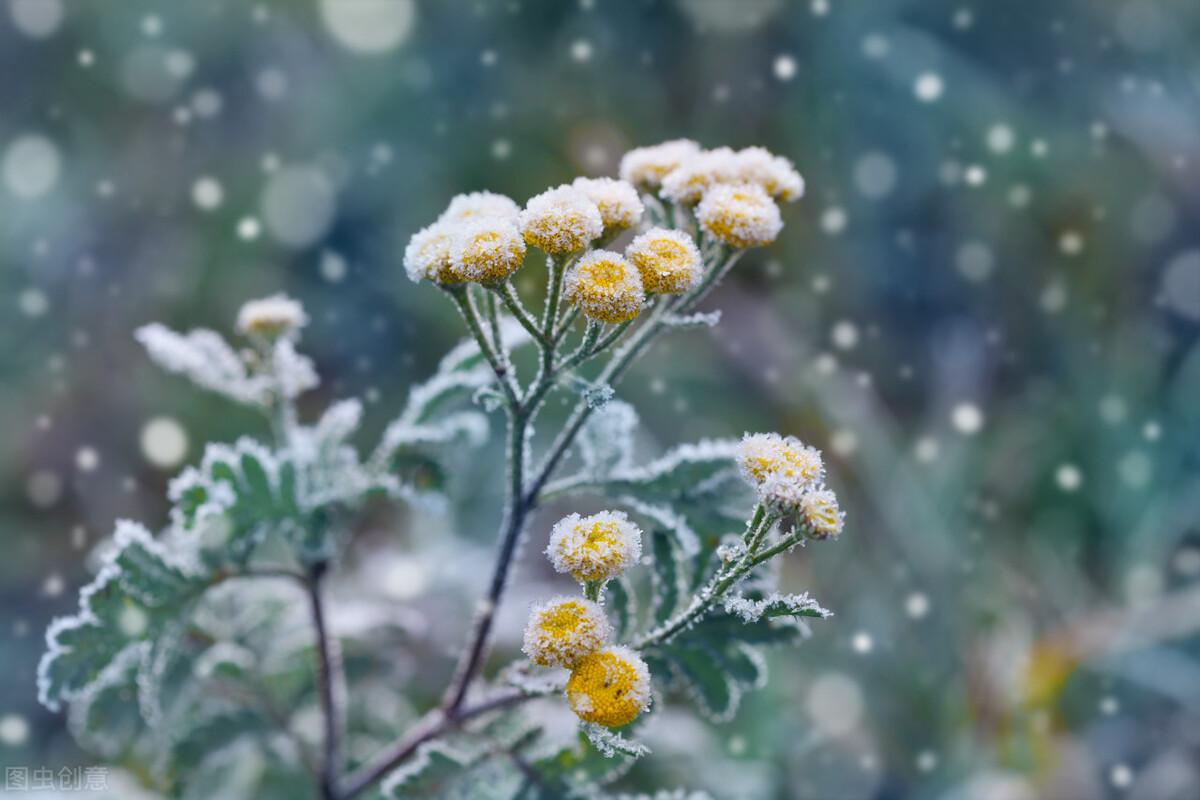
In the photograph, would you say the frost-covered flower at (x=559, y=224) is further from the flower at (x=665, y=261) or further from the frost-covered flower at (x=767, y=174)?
the frost-covered flower at (x=767, y=174)

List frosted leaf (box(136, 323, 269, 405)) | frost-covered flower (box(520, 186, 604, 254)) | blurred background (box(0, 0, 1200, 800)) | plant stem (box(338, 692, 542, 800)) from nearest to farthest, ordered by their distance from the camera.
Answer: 1. frost-covered flower (box(520, 186, 604, 254))
2. plant stem (box(338, 692, 542, 800))
3. frosted leaf (box(136, 323, 269, 405))
4. blurred background (box(0, 0, 1200, 800))

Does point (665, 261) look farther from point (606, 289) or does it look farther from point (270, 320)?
point (270, 320)

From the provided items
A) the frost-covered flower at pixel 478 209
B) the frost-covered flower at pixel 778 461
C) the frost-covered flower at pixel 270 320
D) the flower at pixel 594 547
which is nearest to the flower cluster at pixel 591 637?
the flower at pixel 594 547

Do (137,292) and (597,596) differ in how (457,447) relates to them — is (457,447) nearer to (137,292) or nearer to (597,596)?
(597,596)

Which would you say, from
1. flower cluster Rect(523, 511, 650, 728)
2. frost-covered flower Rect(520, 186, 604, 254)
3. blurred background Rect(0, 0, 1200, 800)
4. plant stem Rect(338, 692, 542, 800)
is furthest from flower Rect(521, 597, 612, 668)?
blurred background Rect(0, 0, 1200, 800)

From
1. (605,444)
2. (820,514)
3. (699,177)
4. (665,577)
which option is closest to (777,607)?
(820,514)

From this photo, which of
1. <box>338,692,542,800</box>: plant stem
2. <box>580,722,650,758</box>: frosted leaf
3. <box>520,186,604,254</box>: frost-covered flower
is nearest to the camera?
<box>580,722,650,758</box>: frosted leaf

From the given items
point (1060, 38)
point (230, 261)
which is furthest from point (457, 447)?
point (1060, 38)

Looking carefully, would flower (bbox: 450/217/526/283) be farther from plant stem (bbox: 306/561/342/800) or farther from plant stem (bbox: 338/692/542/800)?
plant stem (bbox: 306/561/342/800)
